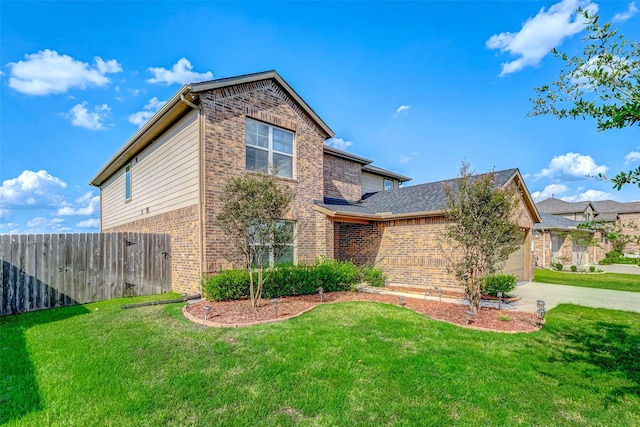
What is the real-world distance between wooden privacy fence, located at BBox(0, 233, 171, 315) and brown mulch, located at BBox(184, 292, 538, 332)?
334 centimetres

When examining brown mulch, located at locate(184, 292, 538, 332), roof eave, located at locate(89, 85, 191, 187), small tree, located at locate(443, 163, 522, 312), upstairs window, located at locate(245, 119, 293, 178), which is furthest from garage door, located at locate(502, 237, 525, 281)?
roof eave, located at locate(89, 85, 191, 187)

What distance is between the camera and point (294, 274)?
31.0ft

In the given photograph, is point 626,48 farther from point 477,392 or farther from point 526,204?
point 526,204

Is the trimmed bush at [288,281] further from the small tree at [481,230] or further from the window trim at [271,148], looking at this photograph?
the small tree at [481,230]

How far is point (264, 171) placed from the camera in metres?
10.5

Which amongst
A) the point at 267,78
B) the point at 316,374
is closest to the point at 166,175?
the point at 267,78

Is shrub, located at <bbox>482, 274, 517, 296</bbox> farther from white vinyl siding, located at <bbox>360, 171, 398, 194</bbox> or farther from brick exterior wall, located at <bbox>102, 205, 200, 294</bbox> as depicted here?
white vinyl siding, located at <bbox>360, 171, 398, 194</bbox>

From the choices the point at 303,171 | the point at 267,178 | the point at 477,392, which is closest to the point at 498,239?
→ the point at 477,392

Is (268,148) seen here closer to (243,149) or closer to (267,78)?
(243,149)

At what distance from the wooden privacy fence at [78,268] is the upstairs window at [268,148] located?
13.9 ft

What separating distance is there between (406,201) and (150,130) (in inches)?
425

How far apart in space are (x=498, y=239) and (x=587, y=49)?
5401 mm

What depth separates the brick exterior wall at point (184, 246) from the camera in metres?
9.22

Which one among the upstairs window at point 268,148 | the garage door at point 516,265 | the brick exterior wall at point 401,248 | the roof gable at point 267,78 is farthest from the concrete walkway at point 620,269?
the upstairs window at point 268,148
